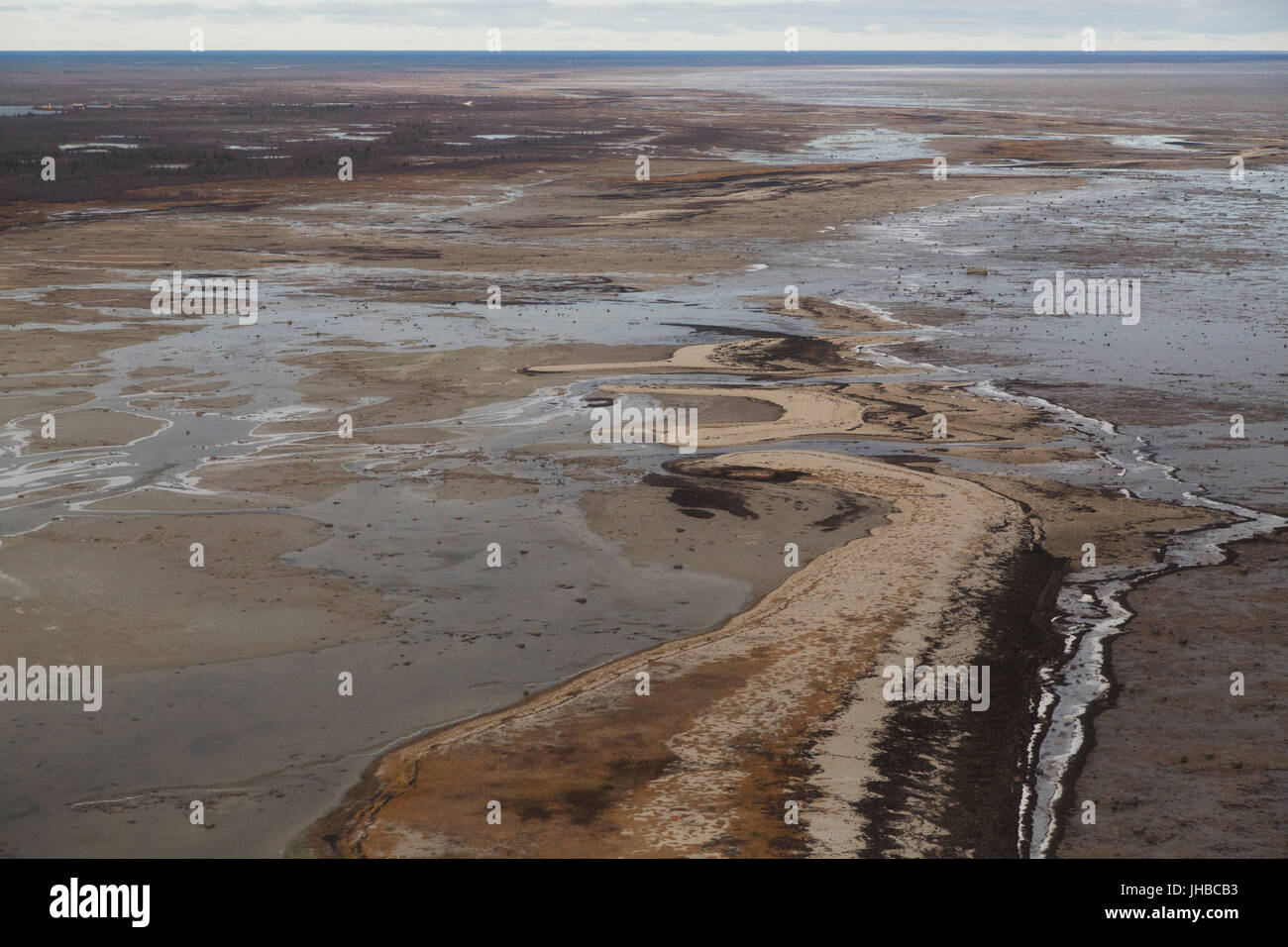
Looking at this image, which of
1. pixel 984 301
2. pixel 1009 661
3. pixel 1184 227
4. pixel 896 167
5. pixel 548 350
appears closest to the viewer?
pixel 1009 661

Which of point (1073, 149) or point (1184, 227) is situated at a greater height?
point (1073, 149)

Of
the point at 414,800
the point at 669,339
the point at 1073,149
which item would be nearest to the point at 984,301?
the point at 669,339

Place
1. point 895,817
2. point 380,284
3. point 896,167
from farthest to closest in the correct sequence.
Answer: point 896,167, point 380,284, point 895,817

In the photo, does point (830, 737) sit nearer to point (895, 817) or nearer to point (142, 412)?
point (895, 817)
